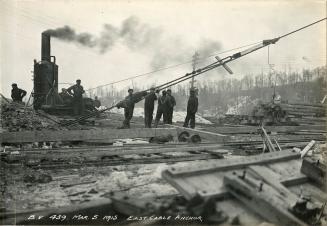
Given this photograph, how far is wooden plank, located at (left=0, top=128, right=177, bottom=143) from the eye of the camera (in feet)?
26.1

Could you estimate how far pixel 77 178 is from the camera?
520 centimetres

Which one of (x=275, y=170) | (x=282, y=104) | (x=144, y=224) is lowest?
(x=144, y=224)

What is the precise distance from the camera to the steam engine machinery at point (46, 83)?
17.3 metres

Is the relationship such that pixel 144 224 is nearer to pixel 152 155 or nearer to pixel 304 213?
pixel 304 213

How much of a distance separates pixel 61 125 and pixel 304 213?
10.3 meters

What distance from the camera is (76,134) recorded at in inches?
337

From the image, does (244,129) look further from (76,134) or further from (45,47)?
(45,47)

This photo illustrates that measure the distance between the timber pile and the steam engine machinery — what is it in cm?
395

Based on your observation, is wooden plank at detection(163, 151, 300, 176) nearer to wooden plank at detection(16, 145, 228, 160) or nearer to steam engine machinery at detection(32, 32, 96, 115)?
wooden plank at detection(16, 145, 228, 160)

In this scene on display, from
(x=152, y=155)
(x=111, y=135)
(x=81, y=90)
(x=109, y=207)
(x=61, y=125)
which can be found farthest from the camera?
(x=81, y=90)

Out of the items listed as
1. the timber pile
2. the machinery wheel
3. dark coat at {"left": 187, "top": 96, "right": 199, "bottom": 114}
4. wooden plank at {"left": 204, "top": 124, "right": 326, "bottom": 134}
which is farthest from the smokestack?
the machinery wheel

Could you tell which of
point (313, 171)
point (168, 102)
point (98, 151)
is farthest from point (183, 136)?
point (313, 171)

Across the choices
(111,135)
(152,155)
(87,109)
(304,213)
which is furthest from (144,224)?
(87,109)

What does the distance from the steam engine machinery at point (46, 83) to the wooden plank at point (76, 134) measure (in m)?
8.83
